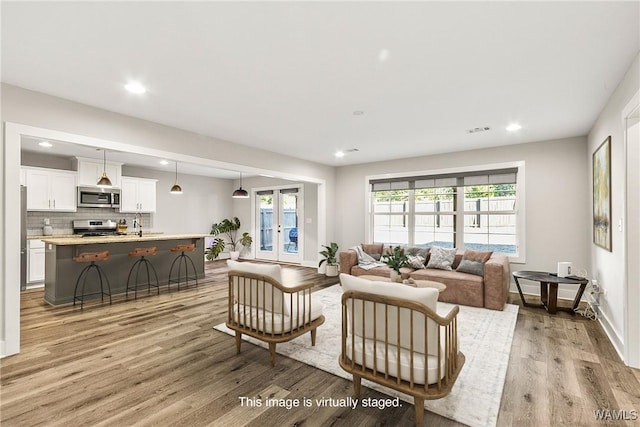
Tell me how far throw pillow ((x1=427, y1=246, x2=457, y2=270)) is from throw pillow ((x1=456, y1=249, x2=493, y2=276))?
0.19 meters

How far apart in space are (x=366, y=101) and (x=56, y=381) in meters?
3.82

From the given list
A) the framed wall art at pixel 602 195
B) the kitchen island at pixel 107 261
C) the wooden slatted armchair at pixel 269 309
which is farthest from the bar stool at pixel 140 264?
the framed wall art at pixel 602 195

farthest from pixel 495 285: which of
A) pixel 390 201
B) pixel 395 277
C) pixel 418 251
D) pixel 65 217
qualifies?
pixel 65 217

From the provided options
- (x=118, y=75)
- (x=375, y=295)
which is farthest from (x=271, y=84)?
(x=375, y=295)

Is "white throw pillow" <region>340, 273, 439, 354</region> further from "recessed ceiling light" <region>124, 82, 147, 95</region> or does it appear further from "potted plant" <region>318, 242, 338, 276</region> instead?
"potted plant" <region>318, 242, 338, 276</region>

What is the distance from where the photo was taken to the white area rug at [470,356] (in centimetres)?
212

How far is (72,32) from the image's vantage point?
2.13 metres

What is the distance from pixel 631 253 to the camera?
271 cm

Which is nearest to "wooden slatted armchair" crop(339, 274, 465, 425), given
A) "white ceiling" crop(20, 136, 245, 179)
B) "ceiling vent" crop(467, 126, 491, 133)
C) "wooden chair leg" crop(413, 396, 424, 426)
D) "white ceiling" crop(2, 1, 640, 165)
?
"wooden chair leg" crop(413, 396, 424, 426)

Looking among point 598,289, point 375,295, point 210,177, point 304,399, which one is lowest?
point 304,399

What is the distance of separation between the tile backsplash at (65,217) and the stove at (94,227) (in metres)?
0.09

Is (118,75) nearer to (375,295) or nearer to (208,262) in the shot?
(375,295)

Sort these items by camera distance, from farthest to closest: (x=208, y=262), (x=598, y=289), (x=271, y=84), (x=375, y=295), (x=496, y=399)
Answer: (x=208, y=262)
(x=598, y=289)
(x=271, y=84)
(x=496, y=399)
(x=375, y=295)

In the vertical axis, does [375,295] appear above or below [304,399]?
above
